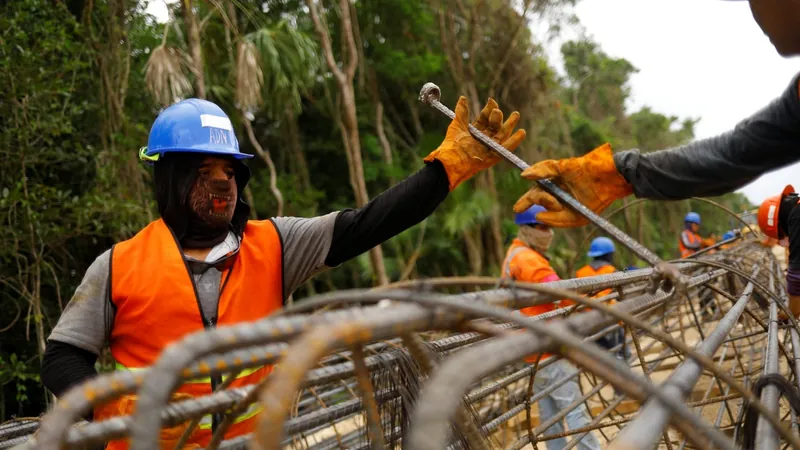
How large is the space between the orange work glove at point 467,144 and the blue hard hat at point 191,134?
652mm

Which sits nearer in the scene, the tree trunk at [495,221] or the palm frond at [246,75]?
the palm frond at [246,75]

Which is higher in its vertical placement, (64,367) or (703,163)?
(703,163)

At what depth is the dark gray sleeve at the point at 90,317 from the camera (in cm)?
170

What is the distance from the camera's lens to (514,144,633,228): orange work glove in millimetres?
2121

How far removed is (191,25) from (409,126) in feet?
22.0

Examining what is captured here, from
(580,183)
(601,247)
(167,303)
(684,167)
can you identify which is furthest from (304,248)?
(601,247)

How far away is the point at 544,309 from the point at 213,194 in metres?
1.95

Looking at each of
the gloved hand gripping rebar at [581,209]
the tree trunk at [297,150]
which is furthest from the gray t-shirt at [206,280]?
the tree trunk at [297,150]

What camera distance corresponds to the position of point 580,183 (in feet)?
7.05

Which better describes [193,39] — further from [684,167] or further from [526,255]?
[684,167]

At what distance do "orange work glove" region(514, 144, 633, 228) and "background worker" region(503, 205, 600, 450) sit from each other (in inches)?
40.8

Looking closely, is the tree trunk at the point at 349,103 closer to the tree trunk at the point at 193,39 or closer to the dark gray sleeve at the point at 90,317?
the tree trunk at the point at 193,39

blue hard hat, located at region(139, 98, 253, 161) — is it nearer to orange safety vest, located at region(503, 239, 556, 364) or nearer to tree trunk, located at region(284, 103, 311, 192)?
orange safety vest, located at region(503, 239, 556, 364)

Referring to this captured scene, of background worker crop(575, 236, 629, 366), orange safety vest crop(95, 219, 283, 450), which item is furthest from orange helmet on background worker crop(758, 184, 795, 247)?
orange safety vest crop(95, 219, 283, 450)
